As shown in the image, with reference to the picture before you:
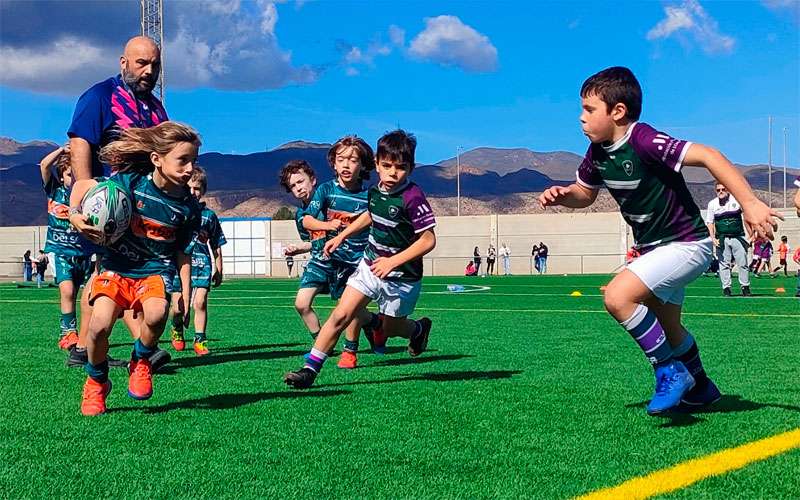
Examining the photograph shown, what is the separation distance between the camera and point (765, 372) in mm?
6332

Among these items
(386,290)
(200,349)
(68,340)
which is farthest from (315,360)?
(68,340)

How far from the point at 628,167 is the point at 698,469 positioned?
1.80 m

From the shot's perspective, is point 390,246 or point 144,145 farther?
point 390,246

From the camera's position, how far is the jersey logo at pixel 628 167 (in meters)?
4.73

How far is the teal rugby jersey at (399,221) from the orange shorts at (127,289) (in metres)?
1.72

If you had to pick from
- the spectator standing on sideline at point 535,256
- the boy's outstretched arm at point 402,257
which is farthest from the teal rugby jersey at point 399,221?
the spectator standing on sideline at point 535,256

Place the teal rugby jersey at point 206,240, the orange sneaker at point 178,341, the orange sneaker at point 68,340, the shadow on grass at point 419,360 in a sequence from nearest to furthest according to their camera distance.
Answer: the shadow on grass at point 419,360, the orange sneaker at point 68,340, the orange sneaker at point 178,341, the teal rugby jersey at point 206,240

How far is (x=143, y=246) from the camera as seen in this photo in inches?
203

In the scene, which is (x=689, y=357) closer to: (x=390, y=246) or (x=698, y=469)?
(x=698, y=469)

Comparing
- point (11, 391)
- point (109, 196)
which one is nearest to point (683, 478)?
point (109, 196)

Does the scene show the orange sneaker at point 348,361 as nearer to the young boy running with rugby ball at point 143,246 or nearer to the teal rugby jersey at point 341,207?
the teal rugby jersey at point 341,207

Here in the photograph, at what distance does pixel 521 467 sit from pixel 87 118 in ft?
12.6

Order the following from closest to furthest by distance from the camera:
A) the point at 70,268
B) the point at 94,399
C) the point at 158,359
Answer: the point at 94,399
the point at 158,359
the point at 70,268

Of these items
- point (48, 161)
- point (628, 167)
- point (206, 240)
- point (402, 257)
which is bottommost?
point (402, 257)
